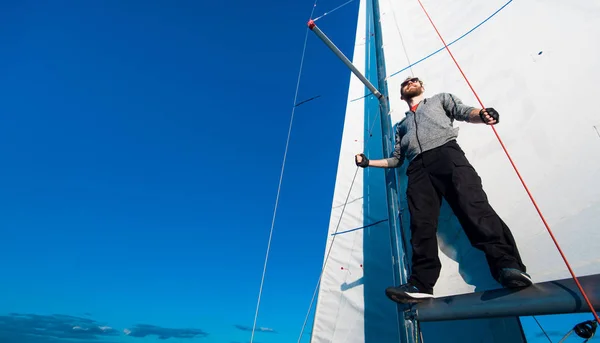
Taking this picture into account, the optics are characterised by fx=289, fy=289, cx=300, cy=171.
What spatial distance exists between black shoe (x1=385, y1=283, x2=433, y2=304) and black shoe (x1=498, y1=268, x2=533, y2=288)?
0.32m

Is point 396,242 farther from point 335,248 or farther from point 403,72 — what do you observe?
point 403,72

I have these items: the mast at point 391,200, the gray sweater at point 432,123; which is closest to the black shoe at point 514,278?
the mast at point 391,200

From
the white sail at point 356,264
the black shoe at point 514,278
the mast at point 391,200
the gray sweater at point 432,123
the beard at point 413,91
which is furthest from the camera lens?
the white sail at point 356,264

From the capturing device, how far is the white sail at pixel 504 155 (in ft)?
3.97

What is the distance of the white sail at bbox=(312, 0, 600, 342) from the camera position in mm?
1210

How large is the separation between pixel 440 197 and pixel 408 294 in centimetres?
53

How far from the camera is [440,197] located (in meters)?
1.46

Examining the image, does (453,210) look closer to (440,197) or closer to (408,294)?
(440,197)

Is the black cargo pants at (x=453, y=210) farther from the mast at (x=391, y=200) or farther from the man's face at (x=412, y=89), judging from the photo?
the man's face at (x=412, y=89)

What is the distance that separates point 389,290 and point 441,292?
0.36m

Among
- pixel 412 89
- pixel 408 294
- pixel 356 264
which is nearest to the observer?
pixel 408 294

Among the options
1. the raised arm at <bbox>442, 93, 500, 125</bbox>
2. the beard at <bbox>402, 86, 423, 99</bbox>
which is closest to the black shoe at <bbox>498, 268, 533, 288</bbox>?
the raised arm at <bbox>442, 93, 500, 125</bbox>

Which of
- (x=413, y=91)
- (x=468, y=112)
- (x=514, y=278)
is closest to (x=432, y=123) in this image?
(x=468, y=112)

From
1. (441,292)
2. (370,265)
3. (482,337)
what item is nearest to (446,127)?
(441,292)
